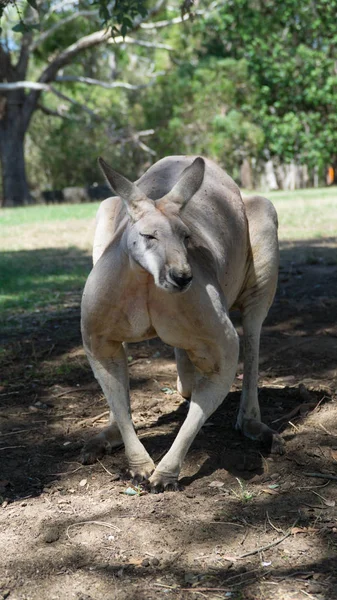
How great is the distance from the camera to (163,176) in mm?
3873

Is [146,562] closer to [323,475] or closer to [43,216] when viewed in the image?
[323,475]

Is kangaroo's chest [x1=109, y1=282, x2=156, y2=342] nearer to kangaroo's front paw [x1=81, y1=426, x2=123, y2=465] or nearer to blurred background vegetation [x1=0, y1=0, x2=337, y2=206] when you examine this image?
kangaroo's front paw [x1=81, y1=426, x2=123, y2=465]

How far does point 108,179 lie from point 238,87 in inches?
945

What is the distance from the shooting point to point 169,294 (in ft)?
10.4

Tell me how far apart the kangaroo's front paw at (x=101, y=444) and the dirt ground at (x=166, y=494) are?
5cm

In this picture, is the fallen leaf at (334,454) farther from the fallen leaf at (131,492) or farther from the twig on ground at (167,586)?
the twig on ground at (167,586)

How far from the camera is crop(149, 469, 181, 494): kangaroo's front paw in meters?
3.38

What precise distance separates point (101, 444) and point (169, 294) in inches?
41.4

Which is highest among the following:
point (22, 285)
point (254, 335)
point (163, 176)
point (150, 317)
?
point (163, 176)

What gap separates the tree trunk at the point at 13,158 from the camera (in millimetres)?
23844

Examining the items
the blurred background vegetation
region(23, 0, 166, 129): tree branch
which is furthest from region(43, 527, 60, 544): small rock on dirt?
region(23, 0, 166, 129): tree branch

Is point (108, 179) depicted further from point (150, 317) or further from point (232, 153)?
point (232, 153)

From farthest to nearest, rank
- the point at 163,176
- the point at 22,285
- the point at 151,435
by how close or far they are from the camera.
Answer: the point at 22,285, the point at 151,435, the point at 163,176

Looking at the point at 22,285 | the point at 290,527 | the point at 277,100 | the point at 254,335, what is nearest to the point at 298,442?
the point at 254,335
